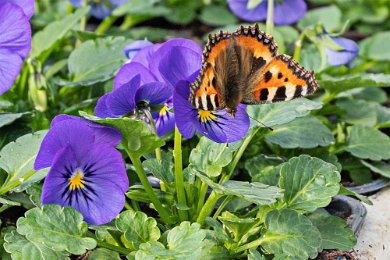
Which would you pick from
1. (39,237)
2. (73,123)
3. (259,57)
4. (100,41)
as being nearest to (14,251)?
(39,237)

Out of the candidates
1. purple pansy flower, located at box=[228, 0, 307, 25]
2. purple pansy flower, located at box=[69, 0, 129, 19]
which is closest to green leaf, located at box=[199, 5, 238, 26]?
purple pansy flower, located at box=[69, 0, 129, 19]

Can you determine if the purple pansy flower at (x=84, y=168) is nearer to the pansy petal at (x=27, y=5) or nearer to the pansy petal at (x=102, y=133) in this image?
the pansy petal at (x=102, y=133)

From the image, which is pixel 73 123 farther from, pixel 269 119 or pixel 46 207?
pixel 269 119

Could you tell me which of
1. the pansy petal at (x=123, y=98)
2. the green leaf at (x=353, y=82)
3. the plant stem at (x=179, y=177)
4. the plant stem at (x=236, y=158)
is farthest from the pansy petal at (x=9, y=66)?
the green leaf at (x=353, y=82)

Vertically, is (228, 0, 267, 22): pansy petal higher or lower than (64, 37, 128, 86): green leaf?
higher

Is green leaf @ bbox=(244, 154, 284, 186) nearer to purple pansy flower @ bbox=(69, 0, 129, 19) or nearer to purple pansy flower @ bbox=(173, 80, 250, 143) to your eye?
purple pansy flower @ bbox=(173, 80, 250, 143)

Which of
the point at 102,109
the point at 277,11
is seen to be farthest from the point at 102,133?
the point at 277,11

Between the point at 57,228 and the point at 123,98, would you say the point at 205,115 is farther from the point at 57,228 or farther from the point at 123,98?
the point at 57,228
